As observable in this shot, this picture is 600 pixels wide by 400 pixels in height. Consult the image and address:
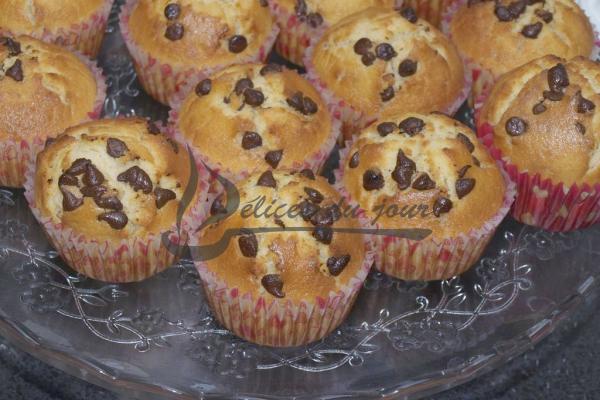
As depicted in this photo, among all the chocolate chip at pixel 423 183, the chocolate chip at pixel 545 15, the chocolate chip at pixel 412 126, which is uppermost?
the chocolate chip at pixel 545 15

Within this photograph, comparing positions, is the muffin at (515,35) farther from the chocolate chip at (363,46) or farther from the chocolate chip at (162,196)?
the chocolate chip at (162,196)

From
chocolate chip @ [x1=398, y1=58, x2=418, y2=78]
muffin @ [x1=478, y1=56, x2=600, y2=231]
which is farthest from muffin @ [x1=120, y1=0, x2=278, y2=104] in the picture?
muffin @ [x1=478, y1=56, x2=600, y2=231]

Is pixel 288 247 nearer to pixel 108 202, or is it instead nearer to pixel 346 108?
pixel 108 202

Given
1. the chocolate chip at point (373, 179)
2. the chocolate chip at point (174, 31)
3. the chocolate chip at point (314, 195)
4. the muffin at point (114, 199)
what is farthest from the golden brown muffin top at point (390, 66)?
the muffin at point (114, 199)

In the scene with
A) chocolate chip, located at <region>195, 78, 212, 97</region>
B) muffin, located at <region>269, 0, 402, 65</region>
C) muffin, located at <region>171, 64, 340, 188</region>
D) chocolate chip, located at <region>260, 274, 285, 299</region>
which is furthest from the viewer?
muffin, located at <region>269, 0, 402, 65</region>

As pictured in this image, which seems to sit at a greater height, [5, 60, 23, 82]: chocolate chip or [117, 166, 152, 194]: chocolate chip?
[5, 60, 23, 82]: chocolate chip

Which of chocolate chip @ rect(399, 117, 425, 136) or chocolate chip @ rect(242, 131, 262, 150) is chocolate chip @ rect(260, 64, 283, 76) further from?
chocolate chip @ rect(399, 117, 425, 136)

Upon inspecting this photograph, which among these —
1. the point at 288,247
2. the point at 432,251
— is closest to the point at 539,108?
the point at 432,251

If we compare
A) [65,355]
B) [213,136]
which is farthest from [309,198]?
[65,355]

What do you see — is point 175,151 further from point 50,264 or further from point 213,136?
point 50,264
